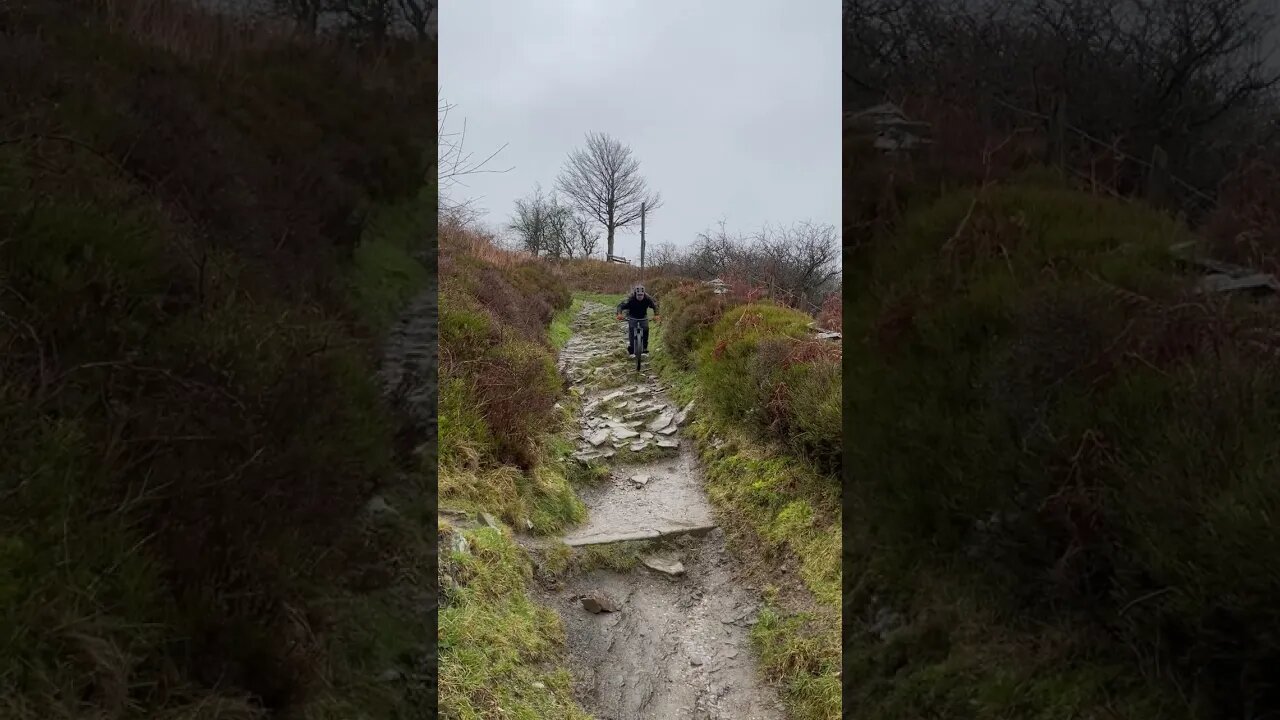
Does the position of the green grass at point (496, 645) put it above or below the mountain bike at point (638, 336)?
below

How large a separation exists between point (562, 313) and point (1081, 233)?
43.5ft

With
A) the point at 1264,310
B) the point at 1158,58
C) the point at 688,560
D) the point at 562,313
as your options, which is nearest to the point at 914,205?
the point at 1158,58

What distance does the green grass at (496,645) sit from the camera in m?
3.16

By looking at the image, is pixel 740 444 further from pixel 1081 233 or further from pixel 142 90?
pixel 142 90

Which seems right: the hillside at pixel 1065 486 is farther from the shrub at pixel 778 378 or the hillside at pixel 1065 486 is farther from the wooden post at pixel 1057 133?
the shrub at pixel 778 378

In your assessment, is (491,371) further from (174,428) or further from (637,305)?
(174,428)

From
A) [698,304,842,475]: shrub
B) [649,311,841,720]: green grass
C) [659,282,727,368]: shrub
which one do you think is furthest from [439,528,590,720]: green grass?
[659,282,727,368]: shrub

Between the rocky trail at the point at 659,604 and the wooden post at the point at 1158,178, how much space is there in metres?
4.17

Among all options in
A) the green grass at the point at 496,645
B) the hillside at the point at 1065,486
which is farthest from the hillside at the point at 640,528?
the hillside at the point at 1065,486

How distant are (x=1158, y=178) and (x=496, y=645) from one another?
18.5 ft

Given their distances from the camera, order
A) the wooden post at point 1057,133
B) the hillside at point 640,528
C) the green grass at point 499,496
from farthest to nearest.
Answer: the wooden post at point 1057,133 → the hillside at point 640,528 → the green grass at point 499,496

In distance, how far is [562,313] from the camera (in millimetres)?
16344

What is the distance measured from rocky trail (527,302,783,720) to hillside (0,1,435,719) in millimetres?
1367

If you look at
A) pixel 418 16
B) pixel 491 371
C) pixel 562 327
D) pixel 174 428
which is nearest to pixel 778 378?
pixel 491 371
